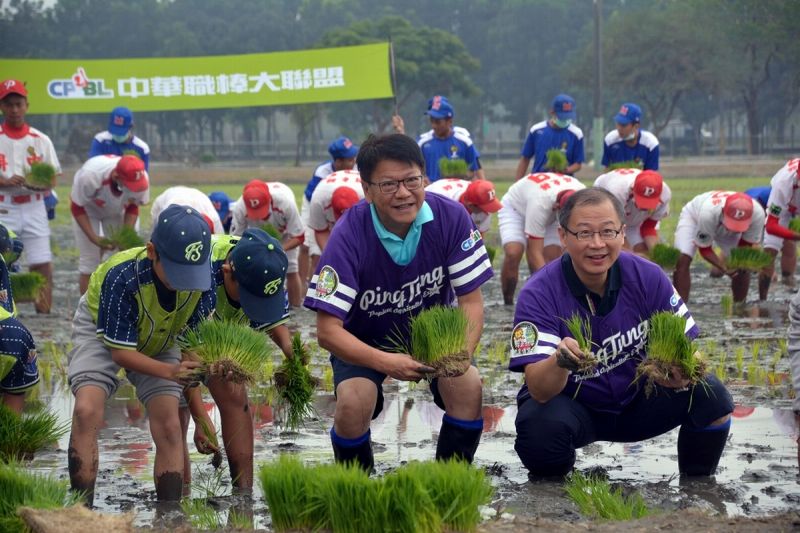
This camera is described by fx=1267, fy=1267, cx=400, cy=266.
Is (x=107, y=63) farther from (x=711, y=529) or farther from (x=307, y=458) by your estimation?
(x=711, y=529)

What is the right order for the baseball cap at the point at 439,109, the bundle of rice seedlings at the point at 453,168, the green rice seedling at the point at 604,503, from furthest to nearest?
the baseball cap at the point at 439,109
the bundle of rice seedlings at the point at 453,168
the green rice seedling at the point at 604,503

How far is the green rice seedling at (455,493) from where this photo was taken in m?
4.44

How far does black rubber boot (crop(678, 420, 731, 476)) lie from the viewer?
616 cm

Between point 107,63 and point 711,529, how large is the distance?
3370 cm

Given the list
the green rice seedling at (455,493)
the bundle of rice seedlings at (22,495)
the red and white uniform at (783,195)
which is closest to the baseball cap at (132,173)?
the red and white uniform at (783,195)

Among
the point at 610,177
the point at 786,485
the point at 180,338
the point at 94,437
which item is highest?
the point at 610,177

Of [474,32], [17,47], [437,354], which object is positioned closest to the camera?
[437,354]

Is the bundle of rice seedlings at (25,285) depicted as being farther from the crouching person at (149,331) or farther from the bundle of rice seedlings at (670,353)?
the bundle of rice seedlings at (670,353)

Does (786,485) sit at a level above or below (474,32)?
below

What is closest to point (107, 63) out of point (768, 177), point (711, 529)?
point (768, 177)

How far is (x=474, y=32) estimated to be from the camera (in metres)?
87.8

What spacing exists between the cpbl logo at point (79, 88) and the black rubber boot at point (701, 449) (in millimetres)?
31032

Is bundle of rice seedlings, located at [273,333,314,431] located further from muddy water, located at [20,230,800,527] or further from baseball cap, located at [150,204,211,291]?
baseball cap, located at [150,204,211,291]

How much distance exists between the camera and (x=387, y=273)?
6066 mm
